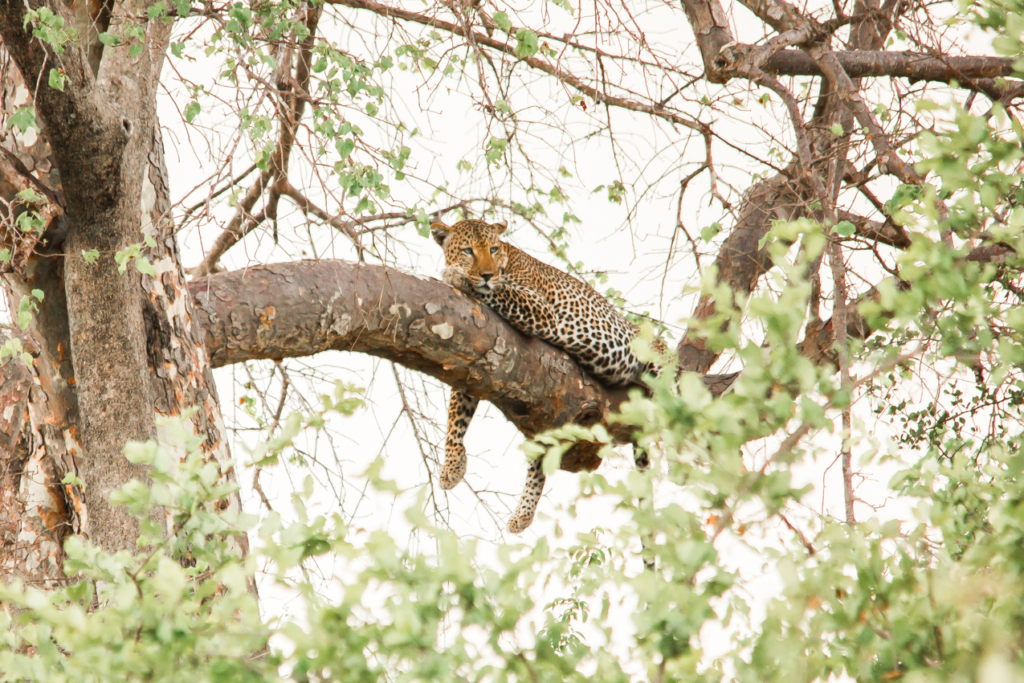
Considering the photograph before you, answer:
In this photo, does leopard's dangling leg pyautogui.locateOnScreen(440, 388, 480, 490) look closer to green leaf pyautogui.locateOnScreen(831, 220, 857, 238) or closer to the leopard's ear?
the leopard's ear

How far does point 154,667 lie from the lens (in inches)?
45.4

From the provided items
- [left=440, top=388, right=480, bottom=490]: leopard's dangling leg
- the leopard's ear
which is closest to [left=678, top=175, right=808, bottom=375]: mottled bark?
[left=440, top=388, right=480, bottom=490]: leopard's dangling leg

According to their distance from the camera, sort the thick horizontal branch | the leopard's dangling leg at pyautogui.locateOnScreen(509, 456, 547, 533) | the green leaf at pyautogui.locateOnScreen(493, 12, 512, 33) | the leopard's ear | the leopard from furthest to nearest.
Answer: the leopard's dangling leg at pyautogui.locateOnScreen(509, 456, 547, 533)
the leopard's ear
the leopard
the thick horizontal branch
the green leaf at pyautogui.locateOnScreen(493, 12, 512, 33)

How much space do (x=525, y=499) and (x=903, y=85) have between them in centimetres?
296

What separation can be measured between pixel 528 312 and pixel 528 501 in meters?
1.37

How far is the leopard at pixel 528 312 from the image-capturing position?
462 cm

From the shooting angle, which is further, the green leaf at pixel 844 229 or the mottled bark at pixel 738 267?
the mottled bark at pixel 738 267

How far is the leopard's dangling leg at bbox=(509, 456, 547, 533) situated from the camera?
5.36 metres

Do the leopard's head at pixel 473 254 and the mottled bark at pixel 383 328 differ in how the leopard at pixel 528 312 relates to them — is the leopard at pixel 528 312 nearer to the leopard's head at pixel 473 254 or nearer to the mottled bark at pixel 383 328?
the leopard's head at pixel 473 254

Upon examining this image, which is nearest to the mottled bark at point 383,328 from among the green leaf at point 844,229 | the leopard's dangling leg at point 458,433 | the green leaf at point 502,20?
the leopard's dangling leg at point 458,433

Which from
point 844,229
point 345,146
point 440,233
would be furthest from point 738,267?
point 345,146

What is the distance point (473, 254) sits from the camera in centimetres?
496

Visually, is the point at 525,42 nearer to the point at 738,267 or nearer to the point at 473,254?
the point at 473,254

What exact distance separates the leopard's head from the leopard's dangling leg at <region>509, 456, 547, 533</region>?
4.07 feet
